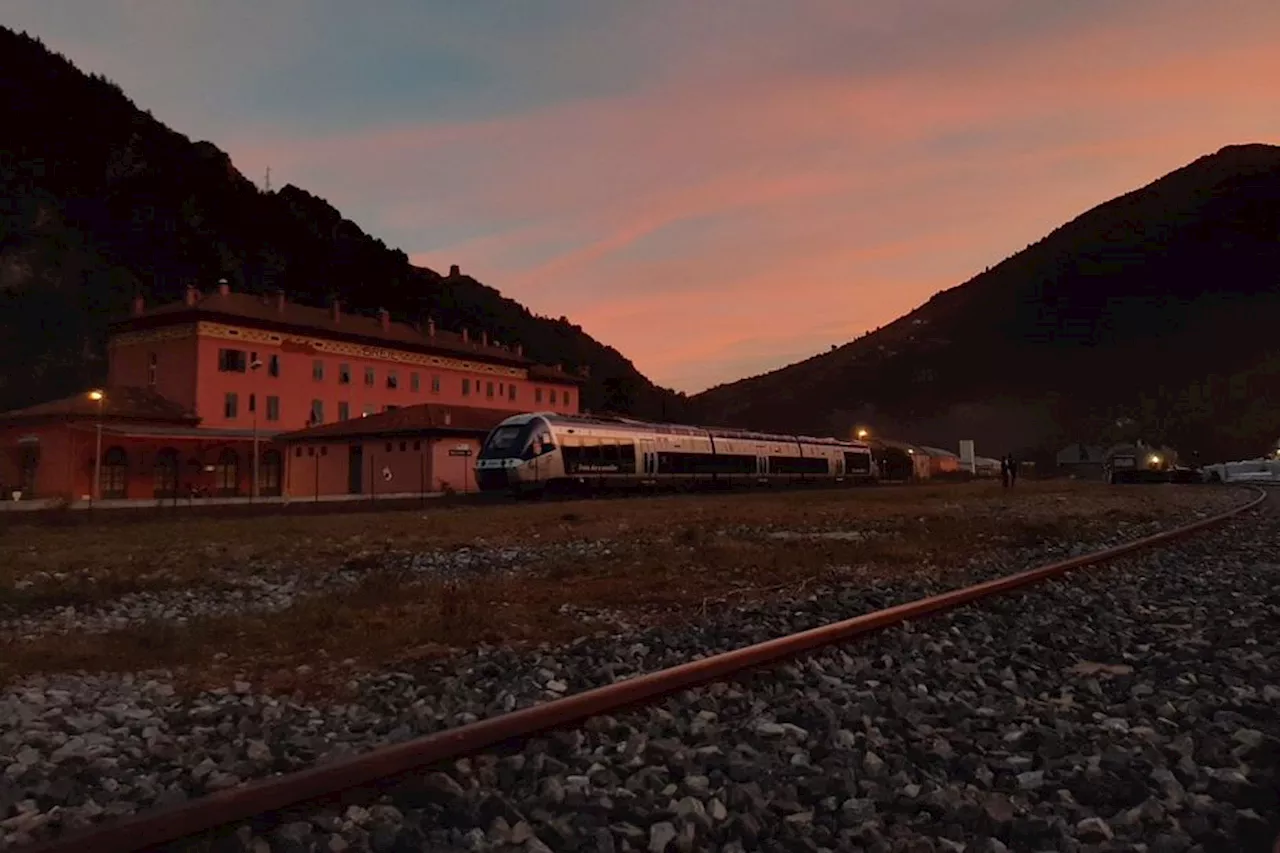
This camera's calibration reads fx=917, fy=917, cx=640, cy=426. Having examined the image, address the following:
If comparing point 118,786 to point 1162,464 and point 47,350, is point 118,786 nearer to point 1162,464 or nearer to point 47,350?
point 1162,464

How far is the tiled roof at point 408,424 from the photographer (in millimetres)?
55438

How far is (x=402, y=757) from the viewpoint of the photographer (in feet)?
14.0

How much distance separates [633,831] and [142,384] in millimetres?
70637

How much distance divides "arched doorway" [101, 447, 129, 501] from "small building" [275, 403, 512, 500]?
9.22 meters

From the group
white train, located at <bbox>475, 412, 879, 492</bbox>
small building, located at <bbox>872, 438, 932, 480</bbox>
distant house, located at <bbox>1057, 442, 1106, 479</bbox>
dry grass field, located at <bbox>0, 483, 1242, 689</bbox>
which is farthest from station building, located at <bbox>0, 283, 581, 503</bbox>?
distant house, located at <bbox>1057, 442, 1106, 479</bbox>

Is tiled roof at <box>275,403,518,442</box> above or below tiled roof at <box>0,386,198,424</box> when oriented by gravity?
below

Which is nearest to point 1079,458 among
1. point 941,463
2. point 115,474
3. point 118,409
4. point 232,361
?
point 941,463

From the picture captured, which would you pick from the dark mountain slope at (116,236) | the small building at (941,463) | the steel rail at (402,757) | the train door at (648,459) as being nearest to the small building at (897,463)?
the small building at (941,463)

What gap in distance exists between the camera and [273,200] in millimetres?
161250

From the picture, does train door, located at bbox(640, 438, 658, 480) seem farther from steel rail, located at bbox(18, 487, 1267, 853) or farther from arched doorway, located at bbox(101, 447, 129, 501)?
steel rail, located at bbox(18, 487, 1267, 853)

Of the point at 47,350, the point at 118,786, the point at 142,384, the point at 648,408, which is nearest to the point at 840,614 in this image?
the point at 118,786

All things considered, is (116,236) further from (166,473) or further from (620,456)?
(620,456)

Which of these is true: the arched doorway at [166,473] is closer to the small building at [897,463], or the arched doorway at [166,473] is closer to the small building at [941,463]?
the small building at [897,463]

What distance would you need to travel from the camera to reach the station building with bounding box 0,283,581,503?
53.6 m
